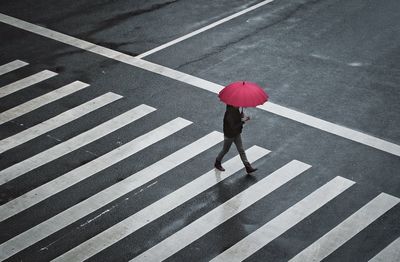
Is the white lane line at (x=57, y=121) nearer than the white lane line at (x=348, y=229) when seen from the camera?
No

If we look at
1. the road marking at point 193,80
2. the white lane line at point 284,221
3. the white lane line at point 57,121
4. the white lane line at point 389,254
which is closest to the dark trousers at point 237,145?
the white lane line at point 284,221

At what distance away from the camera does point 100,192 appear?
582 inches

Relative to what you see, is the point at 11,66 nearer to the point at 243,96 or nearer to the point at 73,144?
the point at 73,144

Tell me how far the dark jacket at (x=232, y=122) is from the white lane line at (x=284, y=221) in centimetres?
183

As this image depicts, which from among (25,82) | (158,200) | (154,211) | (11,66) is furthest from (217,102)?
(11,66)

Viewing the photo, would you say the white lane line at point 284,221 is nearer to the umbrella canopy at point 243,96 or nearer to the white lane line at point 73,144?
the umbrella canopy at point 243,96

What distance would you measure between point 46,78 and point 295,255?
29.1ft

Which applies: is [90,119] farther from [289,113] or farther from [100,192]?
[289,113]

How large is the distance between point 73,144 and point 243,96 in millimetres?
4148

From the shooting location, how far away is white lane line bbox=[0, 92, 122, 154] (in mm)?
16484

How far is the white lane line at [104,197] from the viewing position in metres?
13.3

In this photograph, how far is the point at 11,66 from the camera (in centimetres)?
1997

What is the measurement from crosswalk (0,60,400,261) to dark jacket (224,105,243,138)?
927mm

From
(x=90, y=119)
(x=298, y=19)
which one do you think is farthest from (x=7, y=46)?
(x=298, y=19)
